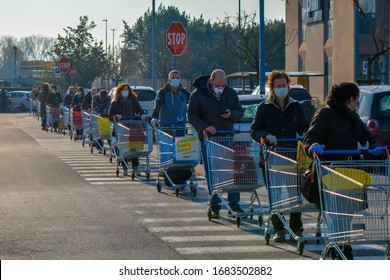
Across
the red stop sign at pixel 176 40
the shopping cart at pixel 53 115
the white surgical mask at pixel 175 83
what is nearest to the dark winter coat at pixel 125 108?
the white surgical mask at pixel 175 83

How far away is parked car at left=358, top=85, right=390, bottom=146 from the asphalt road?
314cm

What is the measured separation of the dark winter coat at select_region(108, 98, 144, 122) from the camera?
21.2 meters

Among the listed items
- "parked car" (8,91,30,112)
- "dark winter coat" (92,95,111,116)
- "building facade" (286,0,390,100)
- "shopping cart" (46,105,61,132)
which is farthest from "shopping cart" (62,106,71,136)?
"parked car" (8,91,30,112)

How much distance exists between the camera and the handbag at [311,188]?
9.41m

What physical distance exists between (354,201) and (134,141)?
11627mm

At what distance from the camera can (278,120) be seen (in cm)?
1172

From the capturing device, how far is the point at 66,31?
226 feet

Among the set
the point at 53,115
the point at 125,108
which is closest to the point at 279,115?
the point at 125,108

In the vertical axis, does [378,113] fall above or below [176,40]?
below

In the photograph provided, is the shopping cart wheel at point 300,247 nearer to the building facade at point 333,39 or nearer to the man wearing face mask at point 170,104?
the man wearing face mask at point 170,104

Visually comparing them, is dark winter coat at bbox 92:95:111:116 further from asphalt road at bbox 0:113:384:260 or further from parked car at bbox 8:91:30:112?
parked car at bbox 8:91:30:112

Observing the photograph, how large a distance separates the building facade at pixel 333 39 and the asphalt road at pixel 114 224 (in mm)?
26604

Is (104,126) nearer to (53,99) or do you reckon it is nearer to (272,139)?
(272,139)

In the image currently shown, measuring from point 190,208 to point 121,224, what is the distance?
1.97m
